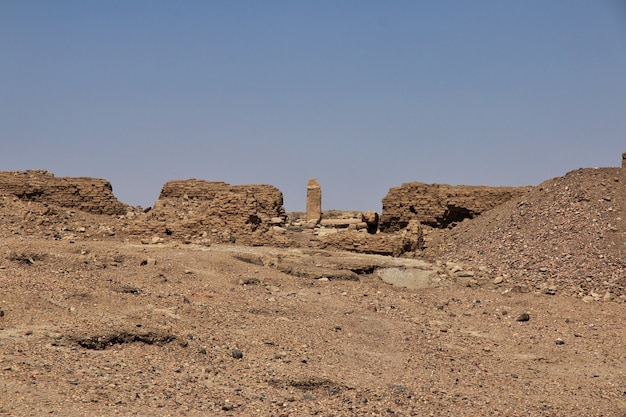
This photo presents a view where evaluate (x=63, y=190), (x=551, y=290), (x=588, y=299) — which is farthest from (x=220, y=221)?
(x=588, y=299)

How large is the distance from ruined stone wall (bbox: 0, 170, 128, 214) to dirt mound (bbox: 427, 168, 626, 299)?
337 inches

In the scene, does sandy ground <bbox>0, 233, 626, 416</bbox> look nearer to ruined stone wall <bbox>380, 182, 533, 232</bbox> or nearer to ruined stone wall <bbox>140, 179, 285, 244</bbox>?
ruined stone wall <bbox>140, 179, 285, 244</bbox>

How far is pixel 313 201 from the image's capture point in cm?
2703

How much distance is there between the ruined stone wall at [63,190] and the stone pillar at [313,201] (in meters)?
6.29

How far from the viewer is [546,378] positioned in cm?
1290

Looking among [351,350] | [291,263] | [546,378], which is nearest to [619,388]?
[546,378]

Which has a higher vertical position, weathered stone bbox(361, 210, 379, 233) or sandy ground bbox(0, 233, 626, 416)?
weathered stone bbox(361, 210, 379, 233)

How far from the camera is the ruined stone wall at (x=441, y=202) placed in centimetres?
2352

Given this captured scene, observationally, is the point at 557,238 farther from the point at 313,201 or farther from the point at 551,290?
the point at 313,201

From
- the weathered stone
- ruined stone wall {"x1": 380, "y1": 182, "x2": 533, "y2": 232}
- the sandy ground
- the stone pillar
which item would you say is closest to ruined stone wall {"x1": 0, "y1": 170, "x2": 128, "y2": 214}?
the sandy ground

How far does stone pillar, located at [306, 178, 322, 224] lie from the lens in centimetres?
2689

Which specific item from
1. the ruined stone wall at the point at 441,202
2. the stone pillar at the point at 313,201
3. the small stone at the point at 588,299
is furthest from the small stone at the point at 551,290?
the stone pillar at the point at 313,201

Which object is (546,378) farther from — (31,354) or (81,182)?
(81,182)

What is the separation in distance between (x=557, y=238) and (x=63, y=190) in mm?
12465
